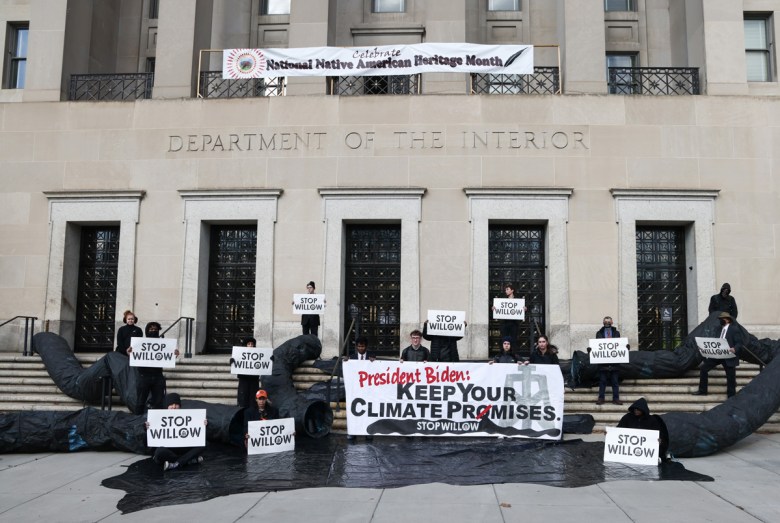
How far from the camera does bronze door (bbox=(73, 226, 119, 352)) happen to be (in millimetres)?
19484

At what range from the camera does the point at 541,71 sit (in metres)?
19.3

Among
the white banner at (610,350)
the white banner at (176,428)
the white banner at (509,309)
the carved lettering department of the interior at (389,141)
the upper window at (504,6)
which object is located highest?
the upper window at (504,6)

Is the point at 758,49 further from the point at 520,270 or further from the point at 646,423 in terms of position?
the point at 646,423

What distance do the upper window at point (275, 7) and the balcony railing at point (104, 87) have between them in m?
4.81

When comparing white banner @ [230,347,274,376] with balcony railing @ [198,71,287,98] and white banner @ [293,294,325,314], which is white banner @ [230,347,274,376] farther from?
balcony railing @ [198,71,287,98]

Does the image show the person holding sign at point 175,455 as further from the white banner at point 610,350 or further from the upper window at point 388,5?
the upper window at point 388,5

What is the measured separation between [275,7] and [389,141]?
25.8 feet

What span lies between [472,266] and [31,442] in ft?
36.0

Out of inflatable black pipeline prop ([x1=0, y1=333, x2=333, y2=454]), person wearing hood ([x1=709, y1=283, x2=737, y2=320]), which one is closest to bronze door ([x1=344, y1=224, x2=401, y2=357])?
inflatable black pipeline prop ([x1=0, y1=333, x2=333, y2=454])

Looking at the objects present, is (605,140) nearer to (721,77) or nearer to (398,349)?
(721,77)

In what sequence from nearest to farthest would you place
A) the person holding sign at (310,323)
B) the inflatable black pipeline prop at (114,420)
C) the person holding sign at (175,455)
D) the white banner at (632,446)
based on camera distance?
the person holding sign at (175,455)
the white banner at (632,446)
the inflatable black pipeline prop at (114,420)
the person holding sign at (310,323)

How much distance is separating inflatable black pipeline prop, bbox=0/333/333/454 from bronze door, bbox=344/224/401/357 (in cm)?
450

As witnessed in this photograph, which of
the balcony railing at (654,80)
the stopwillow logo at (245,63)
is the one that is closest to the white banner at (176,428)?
the stopwillow logo at (245,63)

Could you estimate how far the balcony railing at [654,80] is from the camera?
19.2 m
